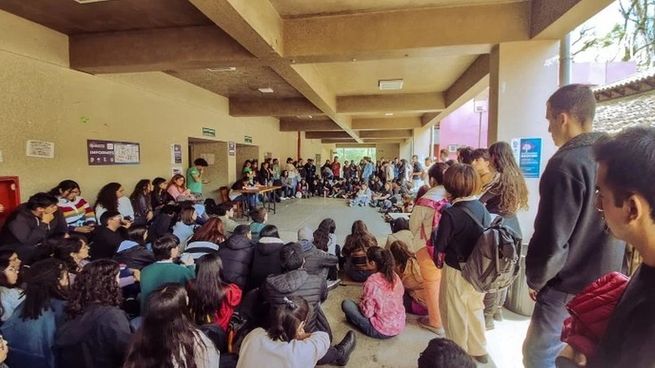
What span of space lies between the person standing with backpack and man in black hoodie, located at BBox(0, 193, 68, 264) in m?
3.63

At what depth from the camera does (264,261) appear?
3.02m

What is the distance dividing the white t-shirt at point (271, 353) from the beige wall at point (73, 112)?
388cm

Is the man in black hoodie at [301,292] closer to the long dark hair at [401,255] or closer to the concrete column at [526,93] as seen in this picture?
the long dark hair at [401,255]

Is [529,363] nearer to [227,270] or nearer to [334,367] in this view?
[334,367]

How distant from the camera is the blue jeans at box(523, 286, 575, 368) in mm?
1536

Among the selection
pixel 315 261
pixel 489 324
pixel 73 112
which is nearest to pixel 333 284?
pixel 315 261

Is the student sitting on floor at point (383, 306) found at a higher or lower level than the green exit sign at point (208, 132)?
lower

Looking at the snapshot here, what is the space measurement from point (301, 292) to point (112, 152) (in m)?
4.42

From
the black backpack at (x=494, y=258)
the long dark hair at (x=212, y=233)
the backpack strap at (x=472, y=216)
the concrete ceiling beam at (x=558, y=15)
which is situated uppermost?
the concrete ceiling beam at (x=558, y=15)

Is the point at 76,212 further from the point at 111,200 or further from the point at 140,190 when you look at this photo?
the point at 140,190

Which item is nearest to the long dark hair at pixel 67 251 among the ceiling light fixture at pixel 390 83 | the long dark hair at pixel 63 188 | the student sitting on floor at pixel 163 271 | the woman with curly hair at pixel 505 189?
the student sitting on floor at pixel 163 271

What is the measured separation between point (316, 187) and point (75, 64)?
9987 mm

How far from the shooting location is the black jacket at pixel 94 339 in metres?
1.79

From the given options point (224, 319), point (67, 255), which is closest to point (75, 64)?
point (67, 255)
